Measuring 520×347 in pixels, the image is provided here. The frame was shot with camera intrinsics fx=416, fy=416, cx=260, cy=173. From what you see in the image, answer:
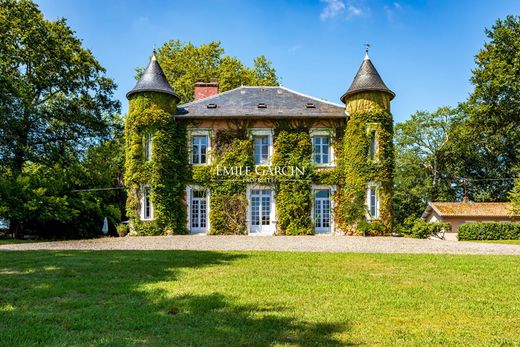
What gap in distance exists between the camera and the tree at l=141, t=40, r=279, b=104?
32.1m

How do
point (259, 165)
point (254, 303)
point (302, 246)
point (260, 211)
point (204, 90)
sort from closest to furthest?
point (254, 303)
point (302, 246)
point (260, 211)
point (259, 165)
point (204, 90)


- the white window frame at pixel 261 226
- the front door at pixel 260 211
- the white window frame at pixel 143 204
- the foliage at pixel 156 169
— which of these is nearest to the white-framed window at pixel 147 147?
the foliage at pixel 156 169

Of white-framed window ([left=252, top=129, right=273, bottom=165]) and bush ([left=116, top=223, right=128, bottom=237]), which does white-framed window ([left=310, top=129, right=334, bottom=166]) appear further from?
bush ([left=116, top=223, right=128, bottom=237])

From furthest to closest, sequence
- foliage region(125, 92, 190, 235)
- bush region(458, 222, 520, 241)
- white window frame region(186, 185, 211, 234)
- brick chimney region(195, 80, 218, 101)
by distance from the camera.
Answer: brick chimney region(195, 80, 218, 101), white window frame region(186, 185, 211, 234), foliage region(125, 92, 190, 235), bush region(458, 222, 520, 241)

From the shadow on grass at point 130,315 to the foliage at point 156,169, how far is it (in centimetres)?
1318

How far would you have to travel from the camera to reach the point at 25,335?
400 centimetres

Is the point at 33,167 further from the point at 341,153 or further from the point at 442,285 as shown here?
the point at 442,285

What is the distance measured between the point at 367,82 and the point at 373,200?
240 inches

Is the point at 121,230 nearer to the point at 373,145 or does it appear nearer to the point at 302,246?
the point at 302,246

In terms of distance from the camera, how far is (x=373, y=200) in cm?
2117

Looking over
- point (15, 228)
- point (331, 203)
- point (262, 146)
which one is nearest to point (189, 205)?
point (262, 146)

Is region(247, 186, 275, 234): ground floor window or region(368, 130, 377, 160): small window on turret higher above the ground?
region(368, 130, 377, 160): small window on turret

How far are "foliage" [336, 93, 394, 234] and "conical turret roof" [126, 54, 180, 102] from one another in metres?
9.49

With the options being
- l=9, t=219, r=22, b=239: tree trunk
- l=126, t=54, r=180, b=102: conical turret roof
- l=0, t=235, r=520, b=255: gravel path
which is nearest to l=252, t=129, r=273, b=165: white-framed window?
l=126, t=54, r=180, b=102: conical turret roof
